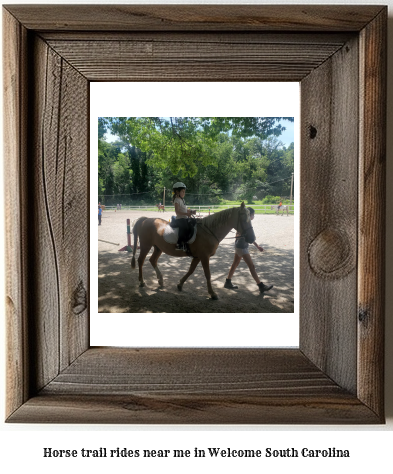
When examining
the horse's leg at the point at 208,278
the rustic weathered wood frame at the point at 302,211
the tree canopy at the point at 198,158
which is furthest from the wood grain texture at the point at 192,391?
the tree canopy at the point at 198,158

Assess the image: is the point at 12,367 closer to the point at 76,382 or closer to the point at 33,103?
the point at 76,382

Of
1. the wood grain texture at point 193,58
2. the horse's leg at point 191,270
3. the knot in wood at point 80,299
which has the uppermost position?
the wood grain texture at point 193,58

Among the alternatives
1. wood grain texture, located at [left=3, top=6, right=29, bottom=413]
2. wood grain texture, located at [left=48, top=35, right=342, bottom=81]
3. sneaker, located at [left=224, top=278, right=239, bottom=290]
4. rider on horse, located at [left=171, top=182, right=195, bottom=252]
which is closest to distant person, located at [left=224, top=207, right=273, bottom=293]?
sneaker, located at [left=224, top=278, right=239, bottom=290]

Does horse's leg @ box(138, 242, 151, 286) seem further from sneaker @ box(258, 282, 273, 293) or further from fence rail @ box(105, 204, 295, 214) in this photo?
sneaker @ box(258, 282, 273, 293)

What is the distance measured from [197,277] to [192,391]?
23cm

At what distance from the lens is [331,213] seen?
2.46 feet

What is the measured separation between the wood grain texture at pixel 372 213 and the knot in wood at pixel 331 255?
0.03m

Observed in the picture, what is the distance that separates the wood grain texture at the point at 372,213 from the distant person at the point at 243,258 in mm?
194

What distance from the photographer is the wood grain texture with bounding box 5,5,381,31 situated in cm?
72

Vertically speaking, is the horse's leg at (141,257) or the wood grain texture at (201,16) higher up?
the wood grain texture at (201,16)

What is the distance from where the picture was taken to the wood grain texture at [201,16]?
72 centimetres

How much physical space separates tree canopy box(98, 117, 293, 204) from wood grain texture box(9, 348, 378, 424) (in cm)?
33

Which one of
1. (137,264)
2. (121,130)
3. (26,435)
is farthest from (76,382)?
(121,130)

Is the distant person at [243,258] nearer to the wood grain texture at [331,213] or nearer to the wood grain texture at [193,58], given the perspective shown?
the wood grain texture at [331,213]
